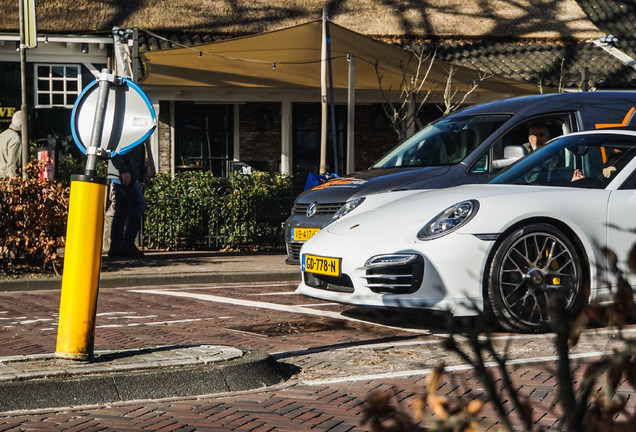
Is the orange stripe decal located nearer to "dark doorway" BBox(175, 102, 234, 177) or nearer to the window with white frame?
"dark doorway" BBox(175, 102, 234, 177)

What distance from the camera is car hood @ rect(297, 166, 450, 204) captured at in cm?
785

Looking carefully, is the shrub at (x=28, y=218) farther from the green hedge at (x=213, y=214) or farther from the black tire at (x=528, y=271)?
the black tire at (x=528, y=271)

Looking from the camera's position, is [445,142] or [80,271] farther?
[445,142]

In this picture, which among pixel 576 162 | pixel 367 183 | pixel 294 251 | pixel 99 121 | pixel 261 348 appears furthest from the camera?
pixel 294 251

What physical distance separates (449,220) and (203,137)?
1403 centimetres

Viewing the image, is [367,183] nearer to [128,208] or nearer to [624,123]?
[624,123]

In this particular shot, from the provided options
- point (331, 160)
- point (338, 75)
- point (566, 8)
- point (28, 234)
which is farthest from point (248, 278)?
point (566, 8)

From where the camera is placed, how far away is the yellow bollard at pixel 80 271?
4.61m

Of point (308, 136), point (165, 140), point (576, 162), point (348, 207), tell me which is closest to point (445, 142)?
point (348, 207)

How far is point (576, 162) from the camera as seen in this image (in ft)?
20.8

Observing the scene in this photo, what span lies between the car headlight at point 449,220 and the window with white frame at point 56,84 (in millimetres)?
14662

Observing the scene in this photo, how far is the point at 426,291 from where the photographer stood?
565 cm

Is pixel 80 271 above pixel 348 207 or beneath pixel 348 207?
beneath

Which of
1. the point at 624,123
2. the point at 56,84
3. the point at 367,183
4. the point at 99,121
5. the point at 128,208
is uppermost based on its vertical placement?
the point at 56,84
